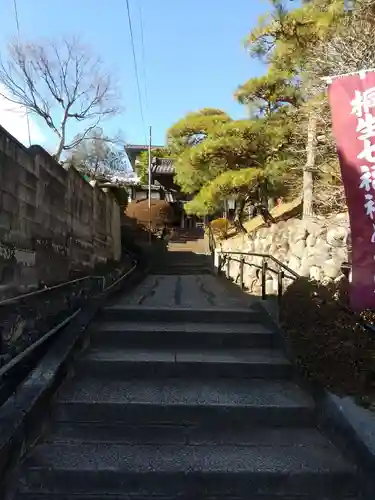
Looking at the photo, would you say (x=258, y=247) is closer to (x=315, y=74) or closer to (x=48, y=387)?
(x=315, y=74)

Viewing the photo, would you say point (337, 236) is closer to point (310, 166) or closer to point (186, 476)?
point (310, 166)

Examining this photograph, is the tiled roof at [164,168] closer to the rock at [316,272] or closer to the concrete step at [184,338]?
the rock at [316,272]

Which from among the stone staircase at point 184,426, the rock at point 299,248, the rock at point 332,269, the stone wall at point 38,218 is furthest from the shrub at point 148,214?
the stone staircase at point 184,426

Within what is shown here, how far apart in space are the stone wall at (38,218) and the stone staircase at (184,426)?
3.42 feet

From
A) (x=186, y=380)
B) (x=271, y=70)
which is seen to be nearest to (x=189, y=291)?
(x=186, y=380)

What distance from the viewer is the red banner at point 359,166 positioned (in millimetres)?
3604

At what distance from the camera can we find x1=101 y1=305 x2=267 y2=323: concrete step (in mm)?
5238

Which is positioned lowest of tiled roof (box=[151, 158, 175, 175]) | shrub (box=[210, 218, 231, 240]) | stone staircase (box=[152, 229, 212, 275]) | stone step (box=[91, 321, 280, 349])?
stone step (box=[91, 321, 280, 349])

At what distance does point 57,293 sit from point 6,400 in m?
2.17

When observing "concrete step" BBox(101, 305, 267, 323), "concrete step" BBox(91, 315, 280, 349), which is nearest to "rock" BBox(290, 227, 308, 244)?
"concrete step" BBox(101, 305, 267, 323)

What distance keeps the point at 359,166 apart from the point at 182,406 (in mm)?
2483

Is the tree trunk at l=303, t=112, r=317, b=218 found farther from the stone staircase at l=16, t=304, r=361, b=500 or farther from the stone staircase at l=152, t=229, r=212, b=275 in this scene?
the stone staircase at l=16, t=304, r=361, b=500

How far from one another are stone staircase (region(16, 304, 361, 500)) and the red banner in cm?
111

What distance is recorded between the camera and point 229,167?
Answer: 1451 centimetres
